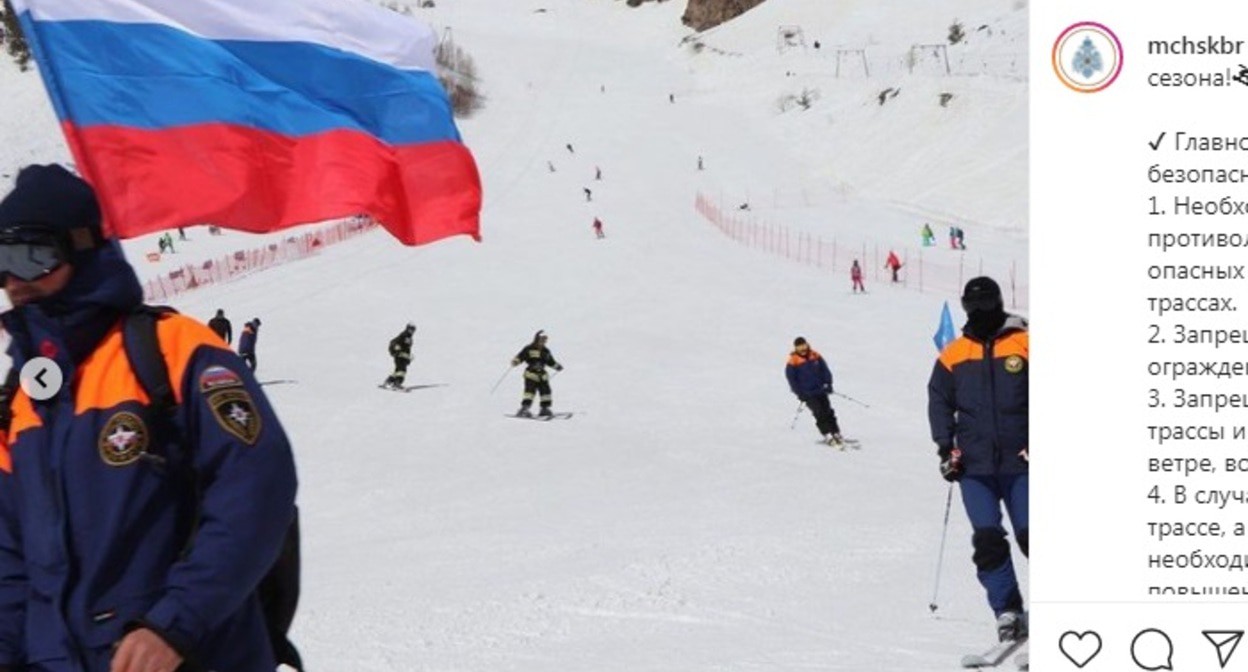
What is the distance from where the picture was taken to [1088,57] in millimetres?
5051

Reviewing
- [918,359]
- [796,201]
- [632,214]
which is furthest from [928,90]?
[918,359]

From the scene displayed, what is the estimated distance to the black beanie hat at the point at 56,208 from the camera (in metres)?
3.01

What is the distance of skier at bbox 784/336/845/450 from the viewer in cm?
1861

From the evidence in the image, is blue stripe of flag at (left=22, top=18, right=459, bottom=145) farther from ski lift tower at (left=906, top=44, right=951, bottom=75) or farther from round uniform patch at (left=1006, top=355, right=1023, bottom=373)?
ski lift tower at (left=906, top=44, right=951, bottom=75)

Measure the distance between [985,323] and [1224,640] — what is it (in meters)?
2.36

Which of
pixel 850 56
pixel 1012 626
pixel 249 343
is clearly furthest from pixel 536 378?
pixel 850 56

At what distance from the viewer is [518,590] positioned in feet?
30.2

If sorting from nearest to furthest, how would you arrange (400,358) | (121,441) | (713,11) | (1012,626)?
(121,441), (1012,626), (400,358), (713,11)

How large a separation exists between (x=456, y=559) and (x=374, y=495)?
4.63 meters

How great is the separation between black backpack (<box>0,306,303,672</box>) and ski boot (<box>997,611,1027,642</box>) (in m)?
4.36

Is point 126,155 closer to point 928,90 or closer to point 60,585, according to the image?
point 60,585

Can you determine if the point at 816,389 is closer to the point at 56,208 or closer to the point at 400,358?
the point at 400,358

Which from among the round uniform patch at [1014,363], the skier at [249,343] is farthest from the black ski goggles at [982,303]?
the skier at [249,343]

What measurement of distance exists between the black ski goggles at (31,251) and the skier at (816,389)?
1590 cm
